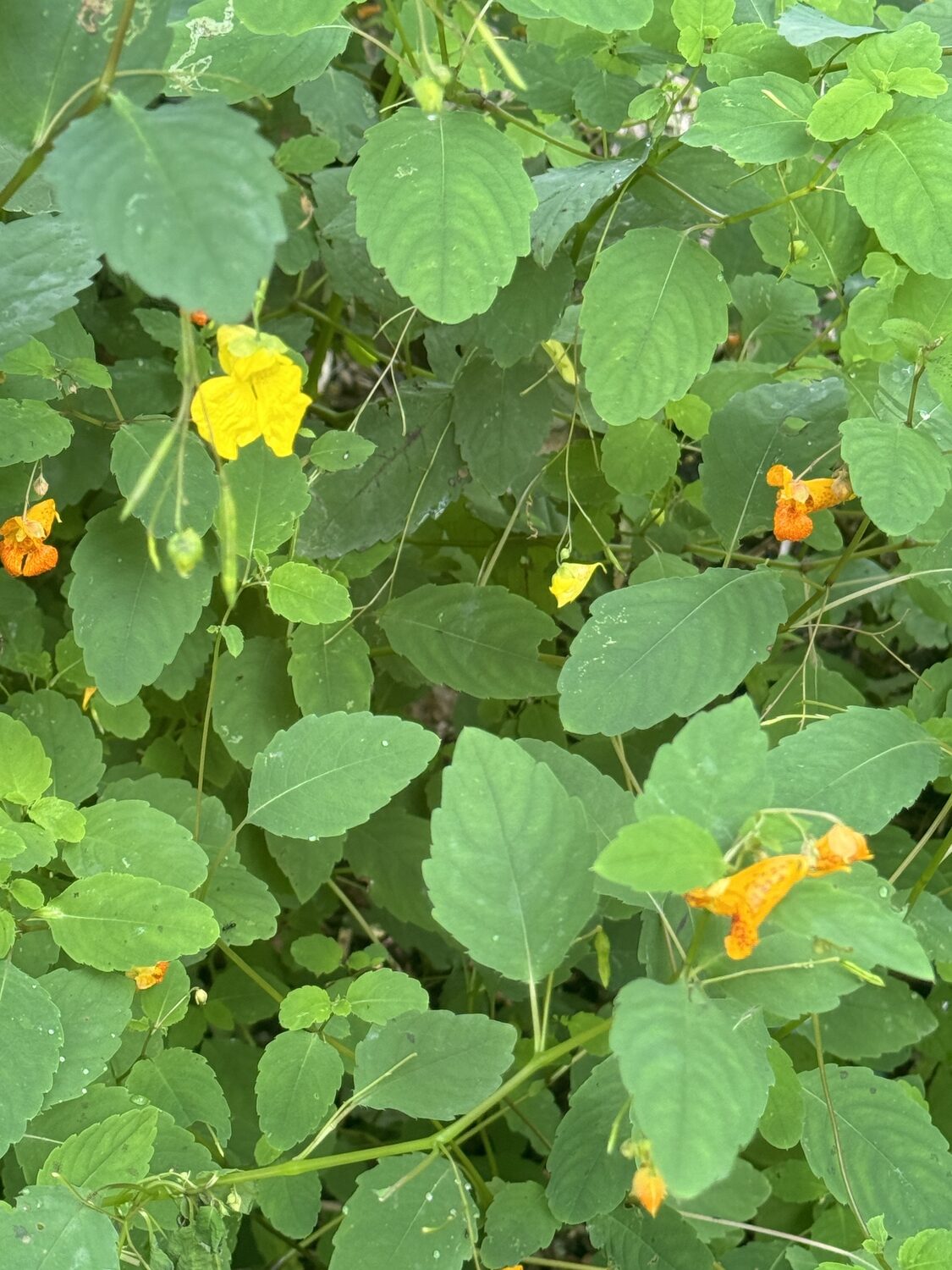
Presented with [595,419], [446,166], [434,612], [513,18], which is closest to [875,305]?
[595,419]

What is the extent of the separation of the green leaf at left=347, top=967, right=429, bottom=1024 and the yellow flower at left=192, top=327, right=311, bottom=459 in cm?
58

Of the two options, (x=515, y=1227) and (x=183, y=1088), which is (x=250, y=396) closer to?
(x=183, y=1088)

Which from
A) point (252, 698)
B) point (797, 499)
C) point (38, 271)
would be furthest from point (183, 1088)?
point (797, 499)

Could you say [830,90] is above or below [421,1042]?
above

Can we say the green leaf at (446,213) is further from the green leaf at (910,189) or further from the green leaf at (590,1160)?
the green leaf at (590,1160)

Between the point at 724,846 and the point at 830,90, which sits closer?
the point at 724,846

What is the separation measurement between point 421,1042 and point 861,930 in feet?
1.49

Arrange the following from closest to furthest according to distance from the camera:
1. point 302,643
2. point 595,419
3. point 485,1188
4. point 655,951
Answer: point 655,951 → point 485,1188 → point 302,643 → point 595,419

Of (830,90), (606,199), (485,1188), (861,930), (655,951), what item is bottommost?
(485,1188)

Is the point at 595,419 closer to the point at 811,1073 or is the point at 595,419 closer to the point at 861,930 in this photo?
the point at 811,1073

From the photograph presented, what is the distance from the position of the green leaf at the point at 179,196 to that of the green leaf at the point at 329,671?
2.41 ft

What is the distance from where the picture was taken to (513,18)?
1.94 m

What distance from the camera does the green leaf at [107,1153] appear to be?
1.02 meters

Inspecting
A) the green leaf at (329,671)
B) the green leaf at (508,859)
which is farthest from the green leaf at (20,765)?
the green leaf at (508,859)
